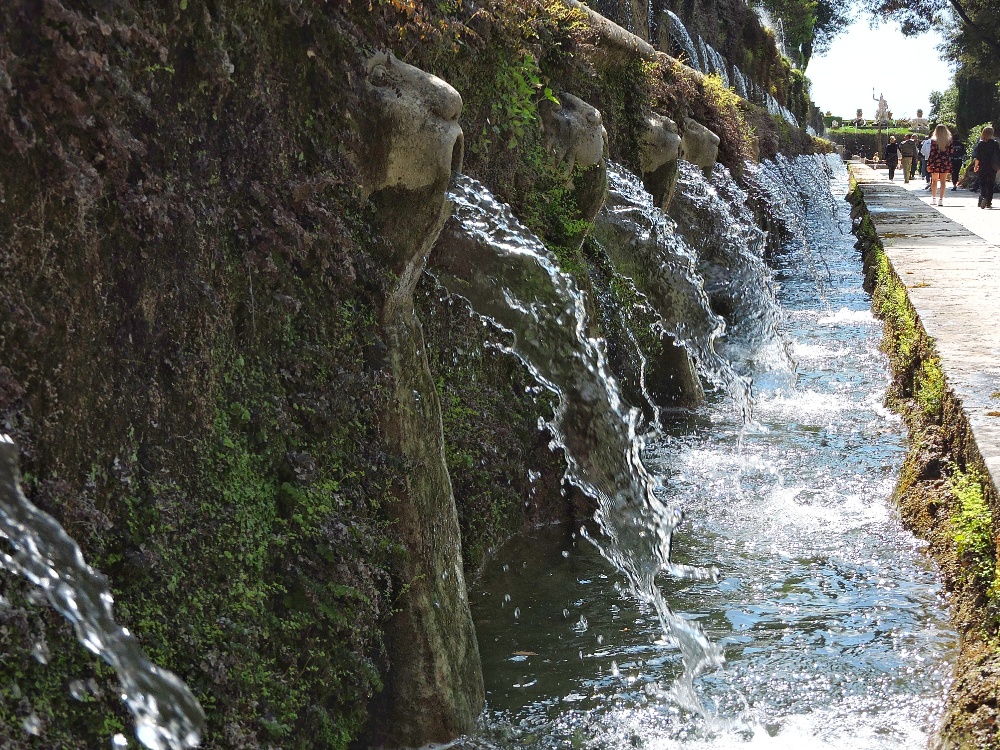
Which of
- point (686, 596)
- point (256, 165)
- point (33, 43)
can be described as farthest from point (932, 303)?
point (33, 43)

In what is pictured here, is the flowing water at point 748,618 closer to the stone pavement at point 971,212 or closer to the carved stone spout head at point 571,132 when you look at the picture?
the carved stone spout head at point 571,132

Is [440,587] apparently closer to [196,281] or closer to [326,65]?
[196,281]

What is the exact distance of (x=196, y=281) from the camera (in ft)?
7.78

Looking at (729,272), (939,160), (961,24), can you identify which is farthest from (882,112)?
(729,272)

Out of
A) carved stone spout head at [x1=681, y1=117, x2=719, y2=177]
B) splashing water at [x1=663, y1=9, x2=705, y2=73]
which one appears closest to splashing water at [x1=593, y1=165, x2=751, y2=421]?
carved stone spout head at [x1=681, y1=117, x2=719, y2=177]

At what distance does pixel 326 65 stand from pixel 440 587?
1470 millimetres

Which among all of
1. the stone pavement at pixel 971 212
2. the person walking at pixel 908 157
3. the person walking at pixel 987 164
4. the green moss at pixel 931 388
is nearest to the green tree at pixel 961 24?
the person walking at pixel 908 157

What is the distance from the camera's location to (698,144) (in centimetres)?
909

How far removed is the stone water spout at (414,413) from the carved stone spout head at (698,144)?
6267 millimetres

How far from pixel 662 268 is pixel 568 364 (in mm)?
2644

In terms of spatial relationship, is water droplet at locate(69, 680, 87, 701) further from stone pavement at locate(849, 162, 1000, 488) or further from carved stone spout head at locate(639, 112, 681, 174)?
carved stone spout head at locate(639, 112, 681, 174)

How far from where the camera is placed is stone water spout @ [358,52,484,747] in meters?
2.92

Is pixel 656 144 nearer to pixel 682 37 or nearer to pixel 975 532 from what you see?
pixel 975 532

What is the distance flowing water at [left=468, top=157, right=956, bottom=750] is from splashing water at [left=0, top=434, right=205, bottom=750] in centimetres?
112
